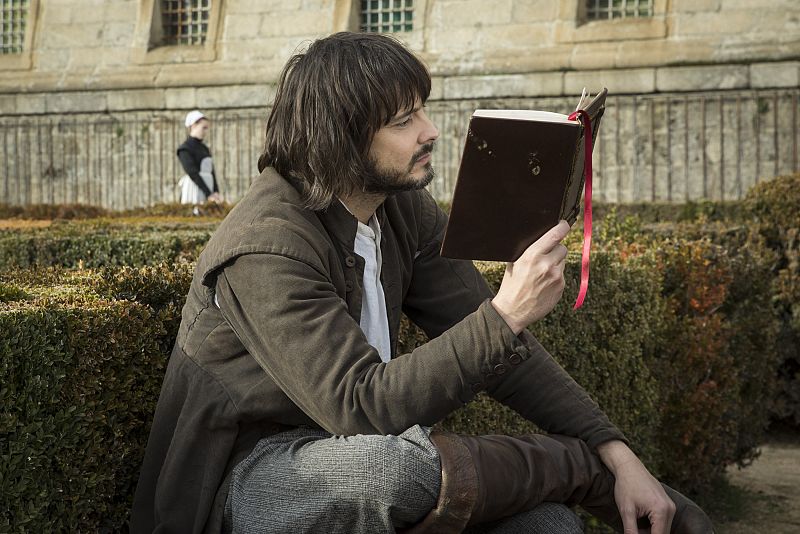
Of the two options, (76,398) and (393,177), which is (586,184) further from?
(76,398)

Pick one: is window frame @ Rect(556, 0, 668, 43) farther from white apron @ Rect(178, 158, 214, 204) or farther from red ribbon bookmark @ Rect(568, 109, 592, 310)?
red ribbon bookmark @ Rect(568, 109, 592, 310)

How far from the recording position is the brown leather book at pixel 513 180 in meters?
2.55

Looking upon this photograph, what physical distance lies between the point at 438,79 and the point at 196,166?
4.82m

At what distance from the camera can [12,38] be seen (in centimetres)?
2188

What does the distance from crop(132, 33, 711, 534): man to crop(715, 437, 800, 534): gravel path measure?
3.29m

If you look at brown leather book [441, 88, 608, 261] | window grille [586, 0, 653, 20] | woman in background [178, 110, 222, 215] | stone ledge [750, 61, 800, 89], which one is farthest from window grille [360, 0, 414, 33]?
brown leather book [441, 88, 608, 261]

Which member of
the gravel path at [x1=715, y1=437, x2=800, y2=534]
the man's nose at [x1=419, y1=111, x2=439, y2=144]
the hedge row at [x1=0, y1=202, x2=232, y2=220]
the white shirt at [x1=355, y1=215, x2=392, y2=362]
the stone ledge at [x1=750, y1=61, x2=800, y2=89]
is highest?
the stone ledge at [x1=750, y1=61, x2=800, y2=89]

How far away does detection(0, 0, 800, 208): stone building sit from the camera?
1628 centimetres

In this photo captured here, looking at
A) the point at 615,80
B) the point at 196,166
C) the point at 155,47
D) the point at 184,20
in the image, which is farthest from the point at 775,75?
the point at 155,47

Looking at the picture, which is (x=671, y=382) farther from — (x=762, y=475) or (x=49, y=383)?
(x=49, y=383)

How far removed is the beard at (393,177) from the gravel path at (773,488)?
12.0 ft

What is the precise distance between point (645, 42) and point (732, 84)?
1.41 meters

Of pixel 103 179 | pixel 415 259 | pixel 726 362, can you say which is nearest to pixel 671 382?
pixel 726 362

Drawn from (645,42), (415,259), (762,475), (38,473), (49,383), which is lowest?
(762,475)
